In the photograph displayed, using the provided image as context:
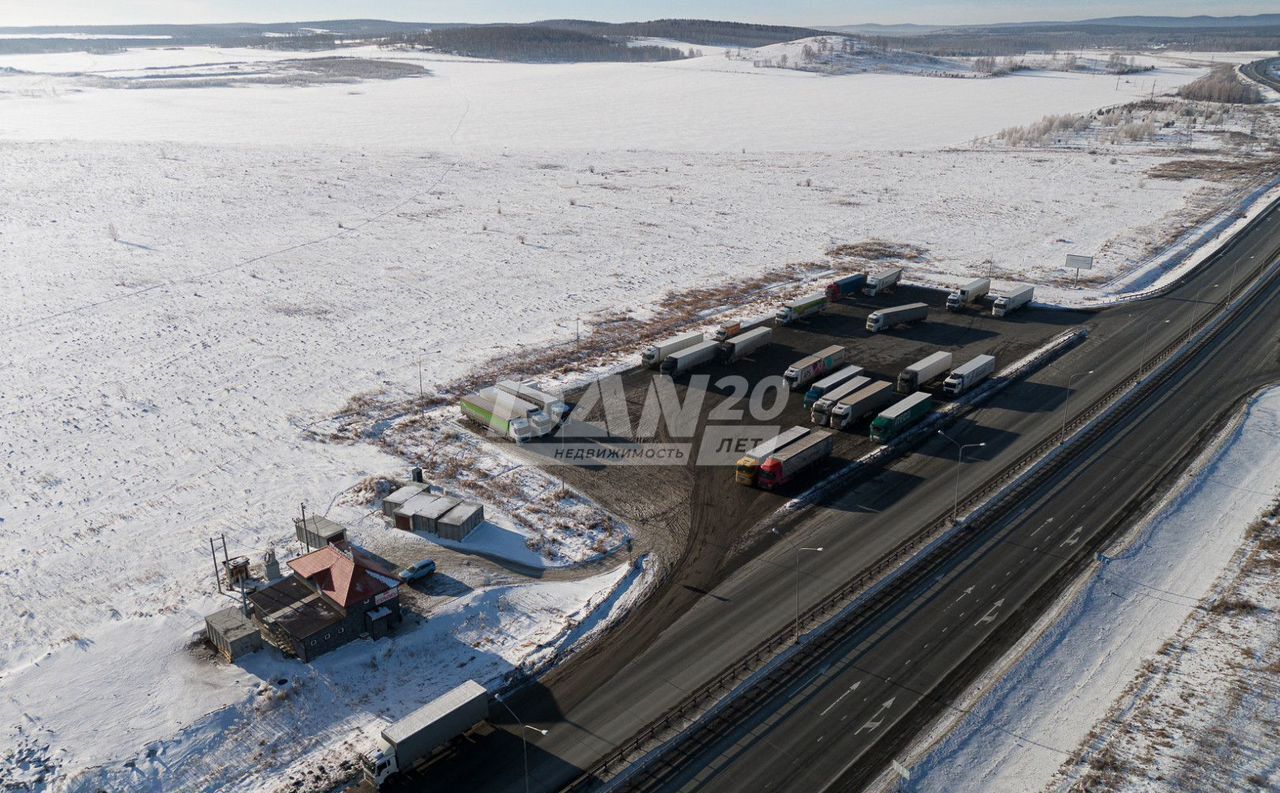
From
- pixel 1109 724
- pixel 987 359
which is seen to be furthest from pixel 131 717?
pixel 987 359

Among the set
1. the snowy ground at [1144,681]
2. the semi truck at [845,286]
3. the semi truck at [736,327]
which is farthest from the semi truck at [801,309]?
the snowy ground at [1144,681]

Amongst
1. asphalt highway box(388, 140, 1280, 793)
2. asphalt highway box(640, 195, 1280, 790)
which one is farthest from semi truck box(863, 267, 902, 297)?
asphalt highway box(640, 195, 1280, 790)

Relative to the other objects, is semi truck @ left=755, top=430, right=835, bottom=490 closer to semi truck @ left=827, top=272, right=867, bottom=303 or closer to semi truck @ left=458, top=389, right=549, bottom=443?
semi truck @ left=458, top=389, right=549, bottom=443

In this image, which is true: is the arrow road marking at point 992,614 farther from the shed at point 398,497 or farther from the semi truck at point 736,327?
the semi truck at point 736,327

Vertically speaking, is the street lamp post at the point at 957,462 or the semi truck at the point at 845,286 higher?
the semi truck at the point at 845,286

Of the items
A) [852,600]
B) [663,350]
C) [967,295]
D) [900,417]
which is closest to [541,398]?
[663,350]

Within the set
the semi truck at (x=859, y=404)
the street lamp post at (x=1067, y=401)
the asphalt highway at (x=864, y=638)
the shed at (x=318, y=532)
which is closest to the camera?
the asphalt highway at (x=864, y=638)
